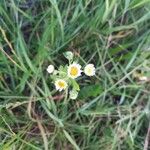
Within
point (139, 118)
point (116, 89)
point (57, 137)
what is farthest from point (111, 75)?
point (57, 137)

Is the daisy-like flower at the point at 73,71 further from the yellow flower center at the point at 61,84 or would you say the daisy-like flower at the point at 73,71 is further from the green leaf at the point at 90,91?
the green leaf at the point at 90,91

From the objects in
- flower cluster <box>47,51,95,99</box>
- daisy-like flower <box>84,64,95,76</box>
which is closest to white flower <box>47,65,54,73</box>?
flower cluster <box>47,51,95,99</box>

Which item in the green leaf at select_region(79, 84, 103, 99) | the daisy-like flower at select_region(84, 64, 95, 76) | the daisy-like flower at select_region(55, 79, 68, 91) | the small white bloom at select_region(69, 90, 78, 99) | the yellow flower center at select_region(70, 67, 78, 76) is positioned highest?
the yellow flower center at select_region(70, 67, 78, 76)

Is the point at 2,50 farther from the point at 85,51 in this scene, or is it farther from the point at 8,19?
the point at 85,51

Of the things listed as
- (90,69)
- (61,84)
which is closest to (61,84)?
(61,84)

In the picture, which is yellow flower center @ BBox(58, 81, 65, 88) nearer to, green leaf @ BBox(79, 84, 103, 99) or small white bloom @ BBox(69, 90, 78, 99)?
small white bloom @ BBox(69, 90, 78, 99)

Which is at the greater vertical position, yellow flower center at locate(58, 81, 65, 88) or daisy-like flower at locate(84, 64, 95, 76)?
yellow flower center at locate(58, 81, 65, 88)

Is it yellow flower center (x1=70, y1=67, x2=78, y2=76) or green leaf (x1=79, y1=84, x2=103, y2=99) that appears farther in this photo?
green leaf (x1=79, y1=84, x2=103, y2=99)

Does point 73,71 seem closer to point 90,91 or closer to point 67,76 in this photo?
point 67,76

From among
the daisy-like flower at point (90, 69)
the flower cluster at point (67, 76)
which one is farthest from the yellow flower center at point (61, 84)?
the daisy-like flower at point (90, 69)
